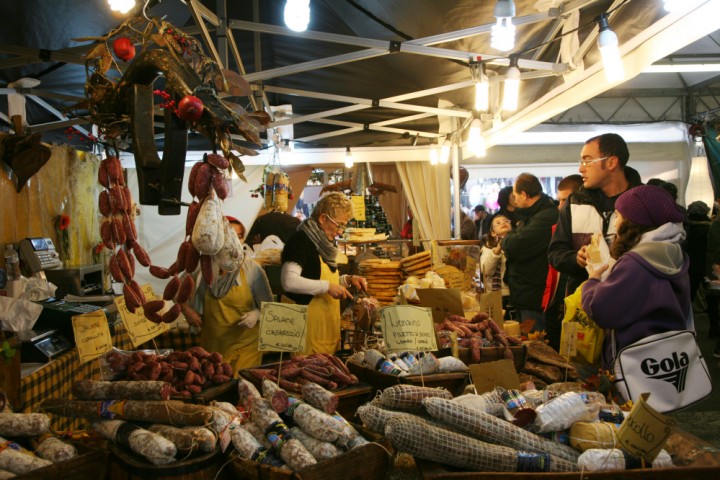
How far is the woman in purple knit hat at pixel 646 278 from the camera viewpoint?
8.41 feet

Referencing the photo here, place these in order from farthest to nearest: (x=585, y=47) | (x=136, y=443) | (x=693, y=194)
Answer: (x=693, y=194) < (x=585, y=47) < (x=136, y=443)

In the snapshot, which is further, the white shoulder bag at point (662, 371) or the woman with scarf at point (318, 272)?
the woman with scarf at point (318, 272)

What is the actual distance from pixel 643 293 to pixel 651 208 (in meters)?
0.40

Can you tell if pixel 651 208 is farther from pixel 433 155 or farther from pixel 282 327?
pixel 433 155

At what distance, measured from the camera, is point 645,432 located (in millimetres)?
1535

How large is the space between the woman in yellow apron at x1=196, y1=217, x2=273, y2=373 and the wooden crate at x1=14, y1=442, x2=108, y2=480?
74.2 inches

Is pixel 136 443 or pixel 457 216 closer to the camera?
pixel 136 443

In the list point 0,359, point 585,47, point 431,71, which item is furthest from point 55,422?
point 431,71

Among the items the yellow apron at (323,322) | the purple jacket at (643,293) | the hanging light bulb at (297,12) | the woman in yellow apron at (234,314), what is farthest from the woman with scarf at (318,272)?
the purple jacket at (643,293)

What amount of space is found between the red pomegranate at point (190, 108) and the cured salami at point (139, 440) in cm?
92

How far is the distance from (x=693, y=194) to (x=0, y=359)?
1363 cm

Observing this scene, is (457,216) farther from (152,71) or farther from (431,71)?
(152,71)

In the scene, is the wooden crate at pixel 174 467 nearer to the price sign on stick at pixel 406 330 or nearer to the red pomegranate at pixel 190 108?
the price sign on stick at pixel 406 330

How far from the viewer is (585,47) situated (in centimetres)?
370
